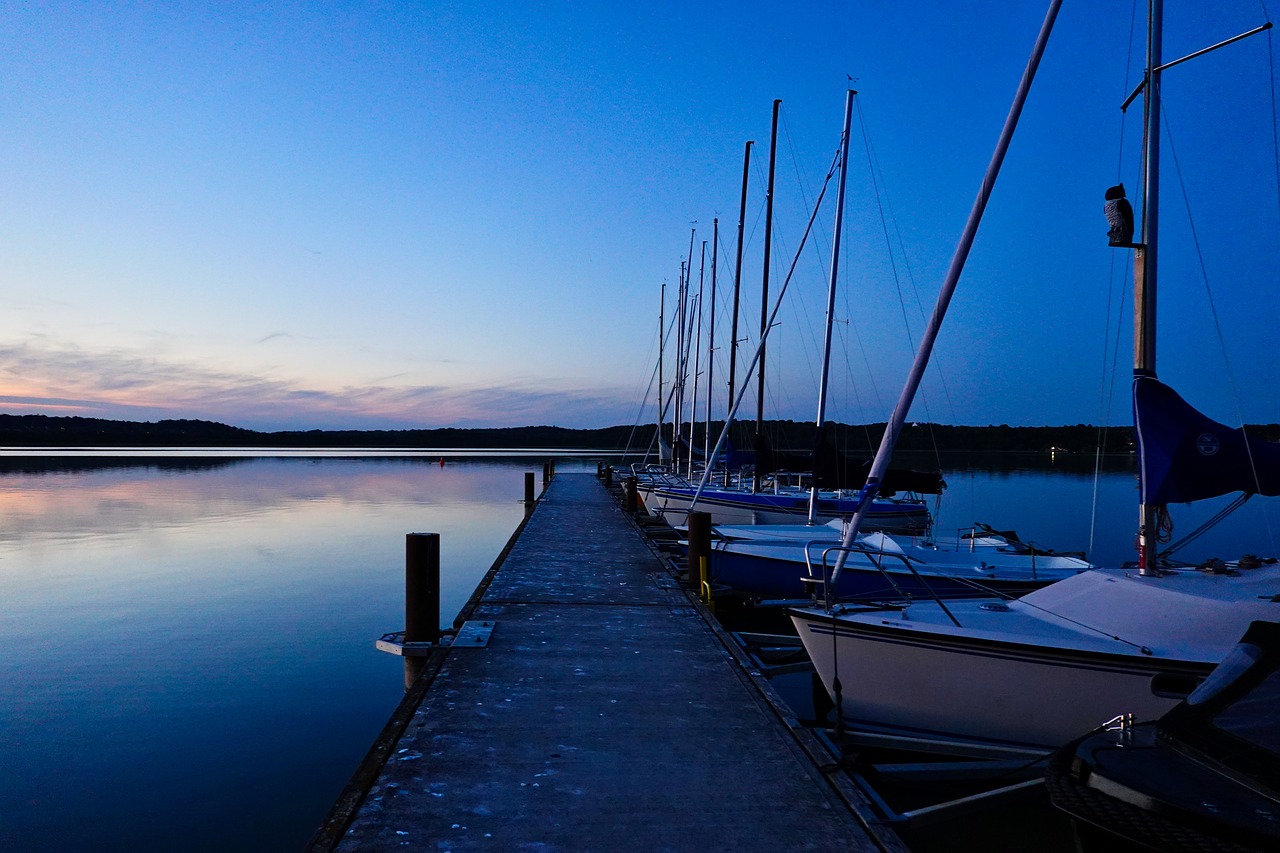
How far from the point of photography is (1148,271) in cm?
761

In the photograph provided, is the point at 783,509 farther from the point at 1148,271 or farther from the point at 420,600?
the point at 420,600

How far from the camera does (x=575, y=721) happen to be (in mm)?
5938

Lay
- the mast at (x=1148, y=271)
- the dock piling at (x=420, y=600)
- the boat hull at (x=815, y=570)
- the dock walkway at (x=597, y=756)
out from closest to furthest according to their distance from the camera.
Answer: the dock walkway at (x=597, y=756) < the mast at (x=1148, y=271) < the dock piling at (x=420, y=600) < the boat hull at (x=815, y=570)

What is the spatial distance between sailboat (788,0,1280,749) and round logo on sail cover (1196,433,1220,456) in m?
0.01

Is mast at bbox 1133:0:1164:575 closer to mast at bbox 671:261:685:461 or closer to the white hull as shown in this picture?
the white hull

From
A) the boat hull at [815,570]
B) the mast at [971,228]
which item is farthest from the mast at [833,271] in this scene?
the mast at [971,228]

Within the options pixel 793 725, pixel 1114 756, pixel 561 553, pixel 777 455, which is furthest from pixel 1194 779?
pixel 777 455

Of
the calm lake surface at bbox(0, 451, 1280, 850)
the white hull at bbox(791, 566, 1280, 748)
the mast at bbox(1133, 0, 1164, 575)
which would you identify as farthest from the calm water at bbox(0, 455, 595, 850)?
the mast at bbox(1133, 0, 1164, 575)

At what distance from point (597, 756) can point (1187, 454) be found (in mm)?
5848

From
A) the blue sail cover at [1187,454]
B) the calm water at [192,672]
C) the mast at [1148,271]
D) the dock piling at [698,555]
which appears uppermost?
the mast at [1148,271]

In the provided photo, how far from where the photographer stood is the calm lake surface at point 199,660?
7152 millimetres

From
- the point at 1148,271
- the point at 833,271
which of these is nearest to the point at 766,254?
the point at 833,271

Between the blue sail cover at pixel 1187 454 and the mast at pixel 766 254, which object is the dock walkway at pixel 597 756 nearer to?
the blue sail cover at pixel 1187 454

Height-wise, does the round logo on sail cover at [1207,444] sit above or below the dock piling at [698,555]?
above
